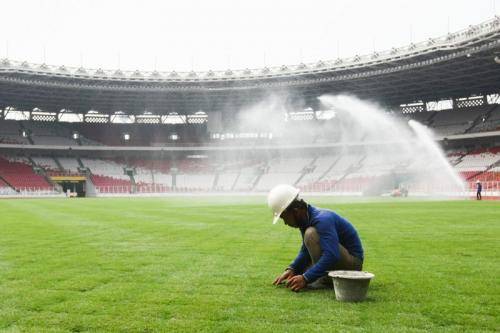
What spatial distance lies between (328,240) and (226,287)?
1573mm

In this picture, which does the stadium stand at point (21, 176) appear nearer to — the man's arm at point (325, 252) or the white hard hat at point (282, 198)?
the white hard hat at point (282, 198)

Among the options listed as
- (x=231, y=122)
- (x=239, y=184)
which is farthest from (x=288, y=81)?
(x=231, y=122)

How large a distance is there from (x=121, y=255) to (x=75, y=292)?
3.42 meters

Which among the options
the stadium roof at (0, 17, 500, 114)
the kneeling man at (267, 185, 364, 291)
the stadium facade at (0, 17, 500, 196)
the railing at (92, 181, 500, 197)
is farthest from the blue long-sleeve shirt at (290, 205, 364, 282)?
the stadium roof at (0, 17, 500, 114)

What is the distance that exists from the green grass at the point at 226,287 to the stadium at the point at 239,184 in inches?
1.5

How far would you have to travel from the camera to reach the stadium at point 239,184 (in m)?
5.59

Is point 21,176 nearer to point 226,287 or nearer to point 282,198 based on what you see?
point 226,287

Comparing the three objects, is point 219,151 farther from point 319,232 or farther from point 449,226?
point 319,232

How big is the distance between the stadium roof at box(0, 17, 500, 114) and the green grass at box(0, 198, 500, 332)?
1518 inches

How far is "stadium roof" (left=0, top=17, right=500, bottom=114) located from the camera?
4775 centimetres

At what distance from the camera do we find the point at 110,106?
243ft

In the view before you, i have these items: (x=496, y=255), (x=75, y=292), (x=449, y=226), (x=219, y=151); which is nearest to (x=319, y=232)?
(x=75, y=292)

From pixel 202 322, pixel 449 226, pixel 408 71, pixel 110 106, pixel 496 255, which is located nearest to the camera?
pixel 202 322

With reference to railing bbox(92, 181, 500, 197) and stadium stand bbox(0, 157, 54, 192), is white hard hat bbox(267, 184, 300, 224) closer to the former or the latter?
railing bbox(92, 181, 500, 197)
